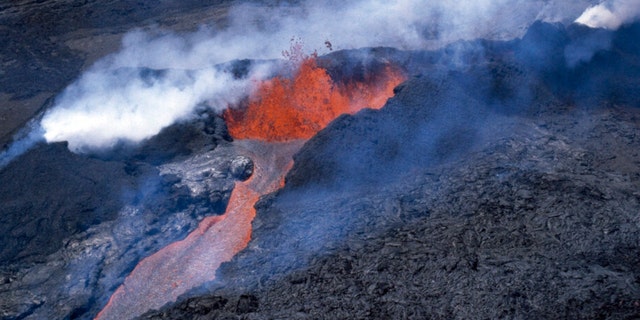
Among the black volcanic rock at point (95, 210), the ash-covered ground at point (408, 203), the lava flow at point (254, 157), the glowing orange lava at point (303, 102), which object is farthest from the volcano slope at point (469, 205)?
the black volcanic rock at point (95, 210)

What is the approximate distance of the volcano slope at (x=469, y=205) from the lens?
298 inches

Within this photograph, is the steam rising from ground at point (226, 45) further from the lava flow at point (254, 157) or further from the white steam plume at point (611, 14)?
the lava flow at point (254, 157)

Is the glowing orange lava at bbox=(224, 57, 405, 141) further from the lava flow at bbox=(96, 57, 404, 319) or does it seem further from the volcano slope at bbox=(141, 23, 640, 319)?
the volcano slope at bbox=(141, 23, 640, 319)

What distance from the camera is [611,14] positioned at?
1563cm

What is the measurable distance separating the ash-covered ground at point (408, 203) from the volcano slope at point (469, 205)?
0.03 metres

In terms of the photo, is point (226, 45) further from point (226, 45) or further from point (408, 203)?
point (408, 203)

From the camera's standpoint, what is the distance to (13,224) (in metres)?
10.7

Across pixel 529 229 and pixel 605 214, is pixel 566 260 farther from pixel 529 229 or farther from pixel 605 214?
pixel 605 214

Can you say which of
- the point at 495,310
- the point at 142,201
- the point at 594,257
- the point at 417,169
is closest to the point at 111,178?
the point at 142,201

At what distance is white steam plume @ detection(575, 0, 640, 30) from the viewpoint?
15.4 m

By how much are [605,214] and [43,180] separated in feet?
36.0

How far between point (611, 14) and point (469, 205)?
386 inches

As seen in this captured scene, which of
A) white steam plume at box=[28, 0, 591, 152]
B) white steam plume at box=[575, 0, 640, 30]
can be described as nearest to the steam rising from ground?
white steam plume at box=[28, 0, 591, 152]

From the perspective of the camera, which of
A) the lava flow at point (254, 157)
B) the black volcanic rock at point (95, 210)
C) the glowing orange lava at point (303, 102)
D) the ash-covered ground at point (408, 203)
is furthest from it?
the glowing orange lava at point (303, 102)
